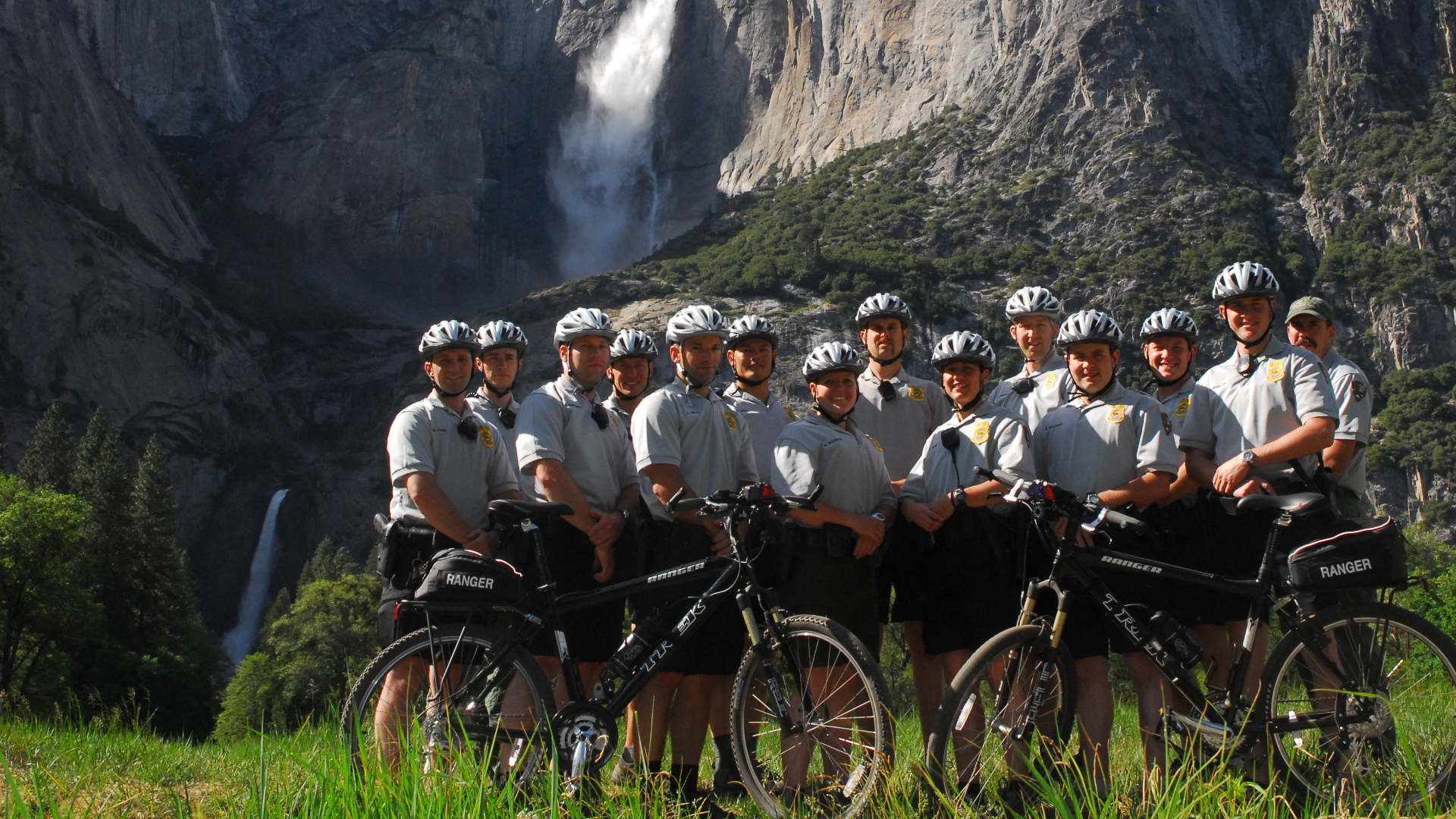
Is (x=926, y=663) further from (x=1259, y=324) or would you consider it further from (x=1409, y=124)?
(x=1409, y=124)

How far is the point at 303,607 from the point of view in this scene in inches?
1796

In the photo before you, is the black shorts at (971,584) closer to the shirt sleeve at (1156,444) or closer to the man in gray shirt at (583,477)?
the shirt sleeve at (1156,444)

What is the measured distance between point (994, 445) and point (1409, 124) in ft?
291

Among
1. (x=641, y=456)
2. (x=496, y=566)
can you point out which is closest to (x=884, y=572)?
(x=641, y=456)

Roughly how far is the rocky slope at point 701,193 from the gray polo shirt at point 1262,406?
6484 cm

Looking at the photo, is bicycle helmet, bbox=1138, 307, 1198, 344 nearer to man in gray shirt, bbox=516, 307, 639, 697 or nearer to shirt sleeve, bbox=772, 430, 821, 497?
shirt sleeve, bbox=772, 430, 821, 497

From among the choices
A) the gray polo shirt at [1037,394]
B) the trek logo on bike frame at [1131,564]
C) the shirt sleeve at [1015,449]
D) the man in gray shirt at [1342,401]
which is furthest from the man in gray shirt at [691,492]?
the man in gray shirt at [1342,401]

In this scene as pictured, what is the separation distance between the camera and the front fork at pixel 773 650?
4.89m

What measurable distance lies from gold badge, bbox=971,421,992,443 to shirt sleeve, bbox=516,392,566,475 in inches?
87.6

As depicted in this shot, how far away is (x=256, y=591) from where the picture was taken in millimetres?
74125

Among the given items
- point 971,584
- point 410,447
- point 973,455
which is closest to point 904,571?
point 971,584

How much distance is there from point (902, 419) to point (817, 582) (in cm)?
186

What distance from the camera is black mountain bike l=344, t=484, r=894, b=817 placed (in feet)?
15.5

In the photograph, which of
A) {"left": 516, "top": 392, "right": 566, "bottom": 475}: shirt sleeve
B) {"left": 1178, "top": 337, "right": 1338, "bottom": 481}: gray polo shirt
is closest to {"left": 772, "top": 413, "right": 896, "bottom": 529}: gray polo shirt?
{"left": 516, "top": 392, "right": 566, "bottom": 475}: shirt sleeve
